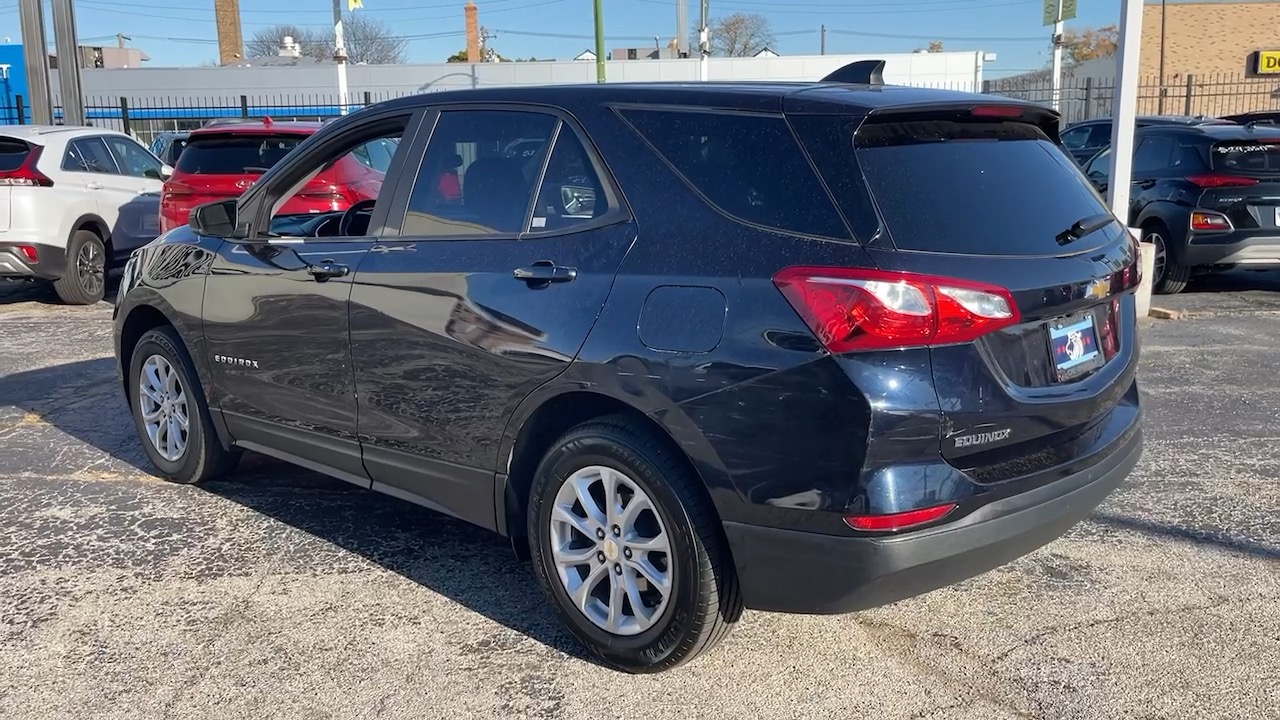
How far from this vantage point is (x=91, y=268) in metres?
11.0

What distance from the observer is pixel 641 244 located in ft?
10.7

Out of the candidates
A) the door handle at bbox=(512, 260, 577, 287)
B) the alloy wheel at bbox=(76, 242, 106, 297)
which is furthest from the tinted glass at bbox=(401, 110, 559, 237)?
the alloy wheel at bbox=(76, 242, 106, 297)

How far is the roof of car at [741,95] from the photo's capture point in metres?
3.20

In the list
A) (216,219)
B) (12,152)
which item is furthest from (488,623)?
(12,152)

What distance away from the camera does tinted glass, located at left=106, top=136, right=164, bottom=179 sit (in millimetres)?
11750

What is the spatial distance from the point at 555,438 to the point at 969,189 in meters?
1.50

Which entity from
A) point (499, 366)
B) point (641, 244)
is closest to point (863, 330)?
point (641, 244)

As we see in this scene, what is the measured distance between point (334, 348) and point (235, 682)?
4.26 ft

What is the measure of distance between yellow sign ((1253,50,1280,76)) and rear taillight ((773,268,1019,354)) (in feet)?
142

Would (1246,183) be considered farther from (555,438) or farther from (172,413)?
(172,413)

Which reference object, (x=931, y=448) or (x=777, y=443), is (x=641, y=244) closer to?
(x=777, y=443)

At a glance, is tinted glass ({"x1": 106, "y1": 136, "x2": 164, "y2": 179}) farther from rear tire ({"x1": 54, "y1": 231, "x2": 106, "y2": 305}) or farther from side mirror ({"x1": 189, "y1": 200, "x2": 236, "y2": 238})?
side mirror ({"x1": 189, "y1": 200, "x2": 236, "y2": 238})

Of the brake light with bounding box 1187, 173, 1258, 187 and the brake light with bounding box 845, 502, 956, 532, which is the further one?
the brake light with bounding box 1187, 173, 1258, 187

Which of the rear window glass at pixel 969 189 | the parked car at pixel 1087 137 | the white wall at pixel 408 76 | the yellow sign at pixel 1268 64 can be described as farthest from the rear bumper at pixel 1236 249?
the yellow sign at pixel 1268 64
